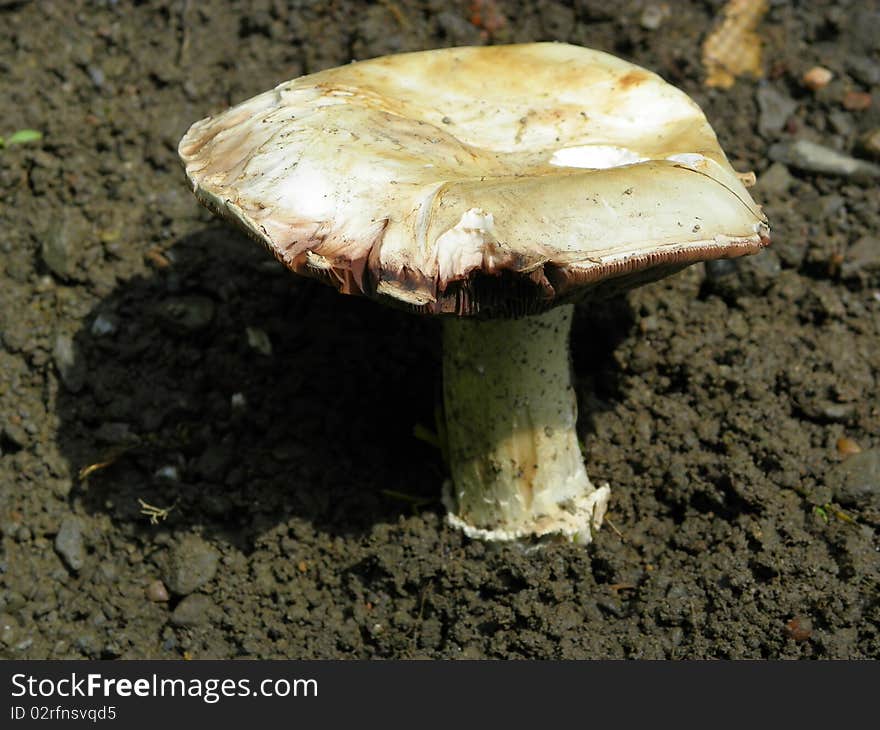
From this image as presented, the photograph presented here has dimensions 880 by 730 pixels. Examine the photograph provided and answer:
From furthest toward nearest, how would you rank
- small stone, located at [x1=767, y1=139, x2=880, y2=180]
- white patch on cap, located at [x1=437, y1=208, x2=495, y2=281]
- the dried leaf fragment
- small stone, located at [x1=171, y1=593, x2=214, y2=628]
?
the dried leaf fragment → small stone, located at [x1=767, y1=139, x2=880, y2=180] → small stone, located at [x1=171, y1=593, x2=214, y2=628] → white patch on cap, located at [x1=437, y1=208, x2=495, y2=281]

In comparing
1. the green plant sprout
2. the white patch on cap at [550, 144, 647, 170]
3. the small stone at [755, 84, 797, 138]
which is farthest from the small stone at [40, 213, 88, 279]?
the small stone at [755, 84, 797, 138]

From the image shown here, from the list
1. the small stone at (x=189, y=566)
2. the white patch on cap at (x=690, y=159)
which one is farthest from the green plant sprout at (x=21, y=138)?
the white patch on cap at (x=690, y=159)

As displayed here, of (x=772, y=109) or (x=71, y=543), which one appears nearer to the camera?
(x=71, y=543)

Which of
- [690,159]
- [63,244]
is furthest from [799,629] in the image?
[63,244]

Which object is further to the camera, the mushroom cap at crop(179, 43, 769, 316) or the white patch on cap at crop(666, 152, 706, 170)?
the white patch on cap at crop(666, 152, 706, 170)

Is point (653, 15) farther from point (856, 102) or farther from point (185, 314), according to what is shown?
point (185, 314)

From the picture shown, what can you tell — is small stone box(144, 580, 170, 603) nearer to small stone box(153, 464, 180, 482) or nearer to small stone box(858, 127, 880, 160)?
small stone box(153, 464, 180, 482)

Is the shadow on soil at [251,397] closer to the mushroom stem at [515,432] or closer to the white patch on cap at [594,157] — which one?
the mushroom stem at [515,432]

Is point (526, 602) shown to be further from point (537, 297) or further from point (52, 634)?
point (52, 634)
